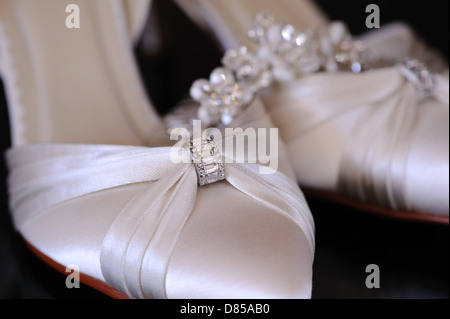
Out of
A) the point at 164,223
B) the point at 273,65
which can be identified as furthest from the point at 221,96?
the point at 164,223

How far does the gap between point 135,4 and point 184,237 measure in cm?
54

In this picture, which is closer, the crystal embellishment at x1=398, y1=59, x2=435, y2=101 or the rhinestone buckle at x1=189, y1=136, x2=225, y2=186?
the rhinestone buckle at x1=189, y1=136, x2=225, y2=186

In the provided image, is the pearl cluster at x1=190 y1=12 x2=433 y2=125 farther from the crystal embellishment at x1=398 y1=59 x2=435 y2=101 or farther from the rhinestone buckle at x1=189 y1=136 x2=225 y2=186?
the rhinestone buckle at x1=189 y1=136 x2=225 y2=186

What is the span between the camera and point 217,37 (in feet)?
3.53

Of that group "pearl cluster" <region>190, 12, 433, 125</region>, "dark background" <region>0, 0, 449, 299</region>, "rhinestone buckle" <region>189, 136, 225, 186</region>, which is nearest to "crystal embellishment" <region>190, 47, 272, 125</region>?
"pearl cluster" <region>190, 12, 433, 125</region>

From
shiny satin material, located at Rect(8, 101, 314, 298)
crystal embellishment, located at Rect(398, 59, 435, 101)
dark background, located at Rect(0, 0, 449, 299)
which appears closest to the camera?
shiny satin material, located at Rect(8, 101, 314, 298)

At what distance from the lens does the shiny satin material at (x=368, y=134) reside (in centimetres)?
73

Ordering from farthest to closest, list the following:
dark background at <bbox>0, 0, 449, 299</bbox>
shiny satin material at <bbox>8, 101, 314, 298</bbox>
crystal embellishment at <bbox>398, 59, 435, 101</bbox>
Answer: crystal embellishment at <bbox>398, 59, 435, 101</bbox> < dark background at <bbox>0, 0, 449, 299</bbox> < shiny satin material at <bbox>8, 101, 314, 298</bbox>

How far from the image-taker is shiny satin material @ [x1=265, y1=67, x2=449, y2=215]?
0.73 m

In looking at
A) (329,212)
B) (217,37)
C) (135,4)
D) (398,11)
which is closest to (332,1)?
(398,11)

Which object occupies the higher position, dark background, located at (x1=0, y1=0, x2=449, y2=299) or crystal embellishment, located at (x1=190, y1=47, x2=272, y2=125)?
crystal embellishment, located at (x1=190, y1=47, x2=272, y2=125)

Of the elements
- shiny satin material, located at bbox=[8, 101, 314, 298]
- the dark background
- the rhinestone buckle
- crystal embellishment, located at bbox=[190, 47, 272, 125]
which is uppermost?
crystal embellishment, located at bbox=[190, 47, 272, 125]

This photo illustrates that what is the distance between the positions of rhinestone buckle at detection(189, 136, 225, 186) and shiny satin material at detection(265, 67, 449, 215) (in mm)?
248
